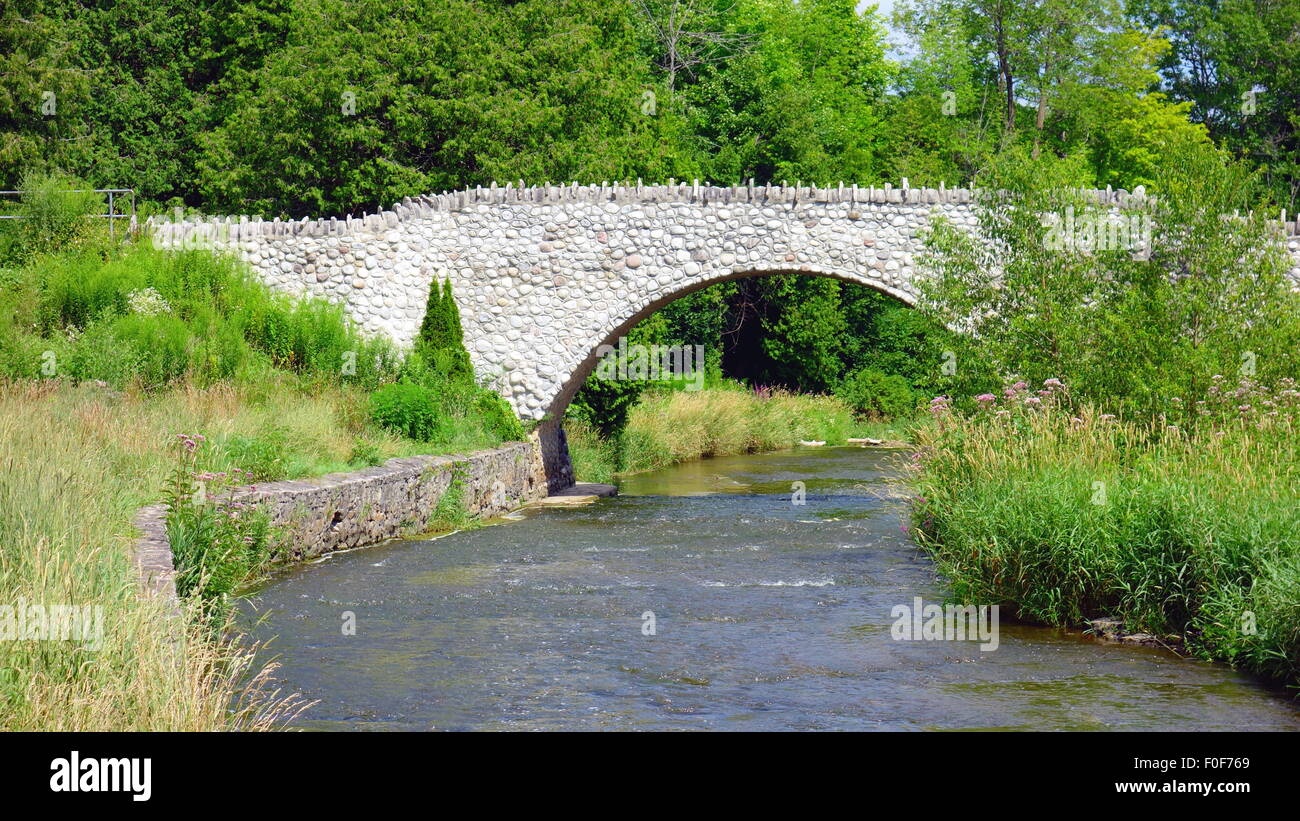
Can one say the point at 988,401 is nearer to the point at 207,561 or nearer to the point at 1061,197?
the point at 1061,197

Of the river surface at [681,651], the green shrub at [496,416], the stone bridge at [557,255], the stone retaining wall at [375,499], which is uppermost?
the stone bridge at [557,255]

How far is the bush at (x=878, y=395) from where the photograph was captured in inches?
1203

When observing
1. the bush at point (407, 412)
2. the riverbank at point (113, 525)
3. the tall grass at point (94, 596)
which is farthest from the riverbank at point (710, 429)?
the tall grass at point (94, 596)

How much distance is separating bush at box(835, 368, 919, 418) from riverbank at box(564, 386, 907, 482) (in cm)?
69

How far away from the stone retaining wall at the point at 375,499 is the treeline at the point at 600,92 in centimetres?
652

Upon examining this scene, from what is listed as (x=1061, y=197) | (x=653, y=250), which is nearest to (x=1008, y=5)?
(x=653, y=250)

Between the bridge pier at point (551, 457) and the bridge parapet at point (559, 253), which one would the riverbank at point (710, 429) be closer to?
the bridge pier at point (551, 457)

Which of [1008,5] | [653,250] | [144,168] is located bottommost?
[653,250]

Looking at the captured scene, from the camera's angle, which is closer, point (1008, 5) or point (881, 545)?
point (881, 545)

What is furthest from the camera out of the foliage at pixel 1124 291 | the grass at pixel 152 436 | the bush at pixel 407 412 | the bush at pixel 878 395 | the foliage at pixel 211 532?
the bush at pixel 878 395

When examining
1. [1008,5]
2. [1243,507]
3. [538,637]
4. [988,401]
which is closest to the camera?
[1243,507]

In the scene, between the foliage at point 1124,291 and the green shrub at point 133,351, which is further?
the green shrub at point 133,351
